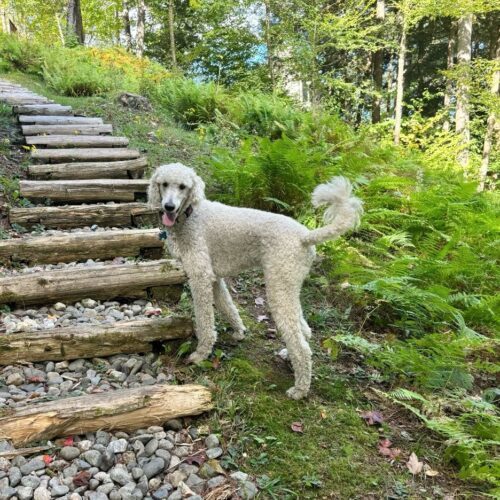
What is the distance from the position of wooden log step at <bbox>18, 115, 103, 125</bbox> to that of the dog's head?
5.52 metres

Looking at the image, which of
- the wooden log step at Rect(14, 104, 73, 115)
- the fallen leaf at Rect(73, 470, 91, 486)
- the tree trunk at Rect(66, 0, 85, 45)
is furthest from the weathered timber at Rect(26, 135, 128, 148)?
the tree trunk at Rect(66, 0, 85, 45)

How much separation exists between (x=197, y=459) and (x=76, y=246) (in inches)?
110

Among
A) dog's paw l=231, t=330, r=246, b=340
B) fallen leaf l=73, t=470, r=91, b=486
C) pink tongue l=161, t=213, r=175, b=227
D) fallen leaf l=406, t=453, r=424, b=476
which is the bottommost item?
fallen leaf l=406, t=453, r=424, b=476

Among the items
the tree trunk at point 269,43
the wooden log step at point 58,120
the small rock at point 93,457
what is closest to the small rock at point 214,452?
the small rock at point 93,457

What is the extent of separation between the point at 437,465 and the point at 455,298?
5.58 ft

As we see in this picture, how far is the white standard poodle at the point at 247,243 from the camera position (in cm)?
297

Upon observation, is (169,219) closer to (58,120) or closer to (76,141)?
(76,141)

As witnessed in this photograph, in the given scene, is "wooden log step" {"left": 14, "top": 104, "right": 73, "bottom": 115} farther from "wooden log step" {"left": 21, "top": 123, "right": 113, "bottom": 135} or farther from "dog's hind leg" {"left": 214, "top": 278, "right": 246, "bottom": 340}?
"dog's hind leg" {"left": 214, "top": 278, "right": 246, "bottom": 340}

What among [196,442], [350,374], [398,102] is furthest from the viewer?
[398,102]

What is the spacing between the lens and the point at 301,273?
10.1ft

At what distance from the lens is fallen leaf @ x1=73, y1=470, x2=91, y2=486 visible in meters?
2.28

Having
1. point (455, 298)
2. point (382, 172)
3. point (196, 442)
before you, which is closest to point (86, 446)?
point (196, 442)

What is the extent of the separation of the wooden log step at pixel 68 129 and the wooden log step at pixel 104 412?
598 cm

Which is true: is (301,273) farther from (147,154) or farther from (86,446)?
(147,154)
